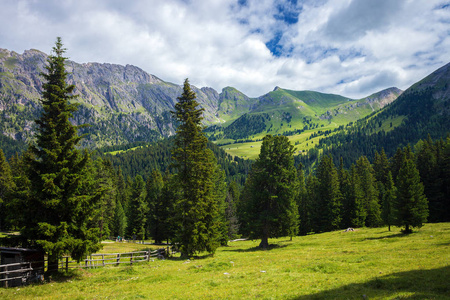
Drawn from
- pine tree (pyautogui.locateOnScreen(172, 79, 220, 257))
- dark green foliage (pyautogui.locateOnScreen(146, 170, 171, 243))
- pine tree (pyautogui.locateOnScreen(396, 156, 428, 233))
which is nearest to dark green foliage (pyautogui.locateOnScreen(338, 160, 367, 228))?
pine tree (pyautogui.locateOnScreen(396, 156, 428, 233))

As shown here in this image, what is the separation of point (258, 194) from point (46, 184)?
3011 cm

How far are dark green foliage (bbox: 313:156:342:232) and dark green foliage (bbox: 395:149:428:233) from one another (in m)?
26.8

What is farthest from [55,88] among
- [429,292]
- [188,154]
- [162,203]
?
[162,203]

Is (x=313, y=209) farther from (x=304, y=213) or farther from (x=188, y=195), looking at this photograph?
(x=188, y=195)

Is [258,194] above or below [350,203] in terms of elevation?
above

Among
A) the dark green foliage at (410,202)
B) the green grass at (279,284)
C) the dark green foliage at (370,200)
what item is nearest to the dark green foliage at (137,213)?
the green grass at (279,284)

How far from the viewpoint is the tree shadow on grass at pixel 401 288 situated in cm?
1079

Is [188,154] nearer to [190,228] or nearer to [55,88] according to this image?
[190,228]

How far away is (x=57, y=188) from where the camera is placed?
20094 millimetres

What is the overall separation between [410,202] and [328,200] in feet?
96.8

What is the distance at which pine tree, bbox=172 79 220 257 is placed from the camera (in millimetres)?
32188

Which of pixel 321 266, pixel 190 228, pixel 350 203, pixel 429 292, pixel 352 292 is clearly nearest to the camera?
pixel 429 292

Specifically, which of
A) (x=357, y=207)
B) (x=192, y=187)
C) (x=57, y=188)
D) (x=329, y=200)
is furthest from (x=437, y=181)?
(x=57, y=188)

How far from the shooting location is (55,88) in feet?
72.8
